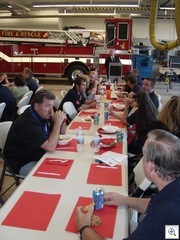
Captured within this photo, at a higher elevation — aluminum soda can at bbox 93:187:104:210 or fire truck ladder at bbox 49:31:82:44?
fire truck ladder at bbox 49:31:82:44

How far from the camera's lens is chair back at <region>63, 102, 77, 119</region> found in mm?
4720

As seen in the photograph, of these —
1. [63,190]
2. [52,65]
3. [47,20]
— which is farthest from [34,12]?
[63,190]

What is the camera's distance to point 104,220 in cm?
172

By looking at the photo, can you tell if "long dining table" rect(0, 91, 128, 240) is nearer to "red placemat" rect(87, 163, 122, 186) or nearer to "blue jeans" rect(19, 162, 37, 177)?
"red placemat" rect(87, 163, 122, 186)

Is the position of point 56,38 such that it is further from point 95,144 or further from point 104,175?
point 104,175

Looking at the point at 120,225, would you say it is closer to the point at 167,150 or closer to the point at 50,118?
the point at 167,150

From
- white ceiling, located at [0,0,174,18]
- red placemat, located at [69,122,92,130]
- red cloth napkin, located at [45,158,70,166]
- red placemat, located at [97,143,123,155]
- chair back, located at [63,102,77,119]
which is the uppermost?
white ceiling, located at [0,0,174,18]

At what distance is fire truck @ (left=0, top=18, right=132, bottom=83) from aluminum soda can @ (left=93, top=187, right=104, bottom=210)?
11.1m

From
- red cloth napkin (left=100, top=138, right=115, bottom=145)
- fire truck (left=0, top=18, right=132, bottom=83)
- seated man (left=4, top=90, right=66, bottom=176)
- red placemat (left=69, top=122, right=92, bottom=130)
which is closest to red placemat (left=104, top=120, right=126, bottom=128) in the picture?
red placemat (left=69, top=122, right=92, bottom=130)

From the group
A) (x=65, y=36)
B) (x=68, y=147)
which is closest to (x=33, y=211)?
(x=68, y=147)

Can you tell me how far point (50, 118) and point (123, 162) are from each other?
41.0 inches

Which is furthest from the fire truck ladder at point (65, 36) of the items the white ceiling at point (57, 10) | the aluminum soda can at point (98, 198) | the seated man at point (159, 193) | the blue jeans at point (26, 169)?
the seated man at point (159, 193)

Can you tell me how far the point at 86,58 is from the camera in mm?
12883

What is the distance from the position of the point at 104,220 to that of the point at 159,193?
0.46 m
